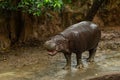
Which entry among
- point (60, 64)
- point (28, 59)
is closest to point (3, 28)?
point (28, 59)

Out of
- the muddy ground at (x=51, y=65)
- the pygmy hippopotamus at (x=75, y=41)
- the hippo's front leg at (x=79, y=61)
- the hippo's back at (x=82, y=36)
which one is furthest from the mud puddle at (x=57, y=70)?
the hippo's back at (x=82, y=36)

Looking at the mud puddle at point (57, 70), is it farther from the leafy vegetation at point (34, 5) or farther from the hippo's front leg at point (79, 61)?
the leafy vegetation at point (34, 5)

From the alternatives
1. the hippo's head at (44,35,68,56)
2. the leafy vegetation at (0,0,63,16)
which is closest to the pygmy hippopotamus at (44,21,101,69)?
the hippo's head at (44,35,68,56)

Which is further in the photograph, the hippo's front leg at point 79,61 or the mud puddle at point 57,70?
the hippo's front leg at point 79,61

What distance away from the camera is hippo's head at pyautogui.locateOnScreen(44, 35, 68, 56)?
748cm

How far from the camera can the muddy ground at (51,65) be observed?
759 centimetres

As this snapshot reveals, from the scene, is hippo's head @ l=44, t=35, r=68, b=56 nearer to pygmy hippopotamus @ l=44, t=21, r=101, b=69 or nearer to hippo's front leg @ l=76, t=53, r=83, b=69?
pygmy hippopotamus @ l=44, t=21, r=101, b=69

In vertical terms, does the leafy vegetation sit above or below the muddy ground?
above

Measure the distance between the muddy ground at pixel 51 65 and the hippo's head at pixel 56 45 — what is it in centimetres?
56

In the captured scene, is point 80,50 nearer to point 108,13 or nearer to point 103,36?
point 103,36

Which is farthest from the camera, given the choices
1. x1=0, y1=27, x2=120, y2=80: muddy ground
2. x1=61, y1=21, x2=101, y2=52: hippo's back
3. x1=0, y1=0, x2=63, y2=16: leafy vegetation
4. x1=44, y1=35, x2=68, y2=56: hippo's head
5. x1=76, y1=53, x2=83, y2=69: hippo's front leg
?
x1=0, y1=0, x2=63, y2=16: leafy vegetation

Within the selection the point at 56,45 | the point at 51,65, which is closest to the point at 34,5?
the point at 51,65

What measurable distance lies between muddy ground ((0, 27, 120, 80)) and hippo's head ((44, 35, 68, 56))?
0.56m

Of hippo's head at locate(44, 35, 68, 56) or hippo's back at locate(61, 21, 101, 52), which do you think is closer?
hippo's head at locate(44, 35, 68, 56)
